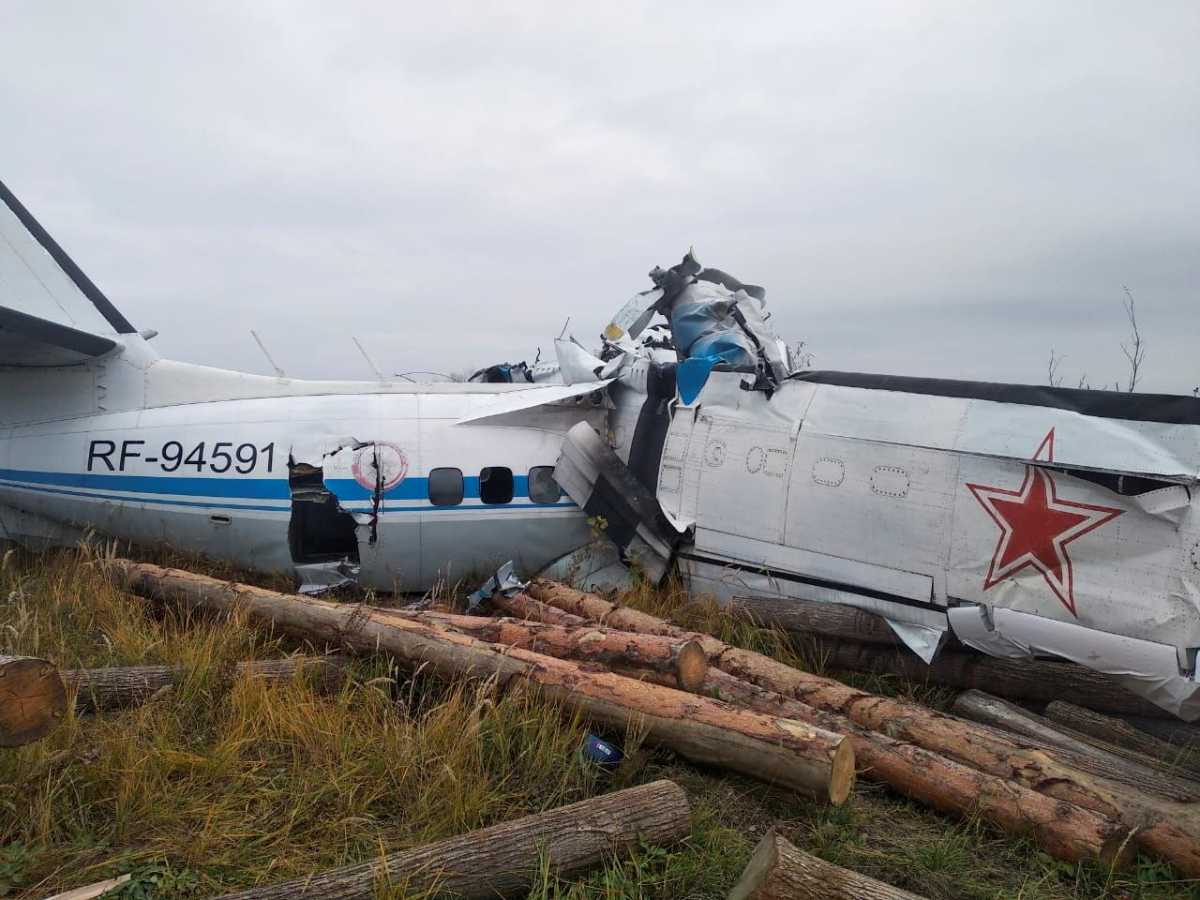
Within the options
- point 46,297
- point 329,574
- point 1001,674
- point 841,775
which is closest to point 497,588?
point 329,574

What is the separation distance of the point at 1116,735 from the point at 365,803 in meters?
5.01

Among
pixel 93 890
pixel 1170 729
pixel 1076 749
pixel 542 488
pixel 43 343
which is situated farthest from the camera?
pixel 43 343

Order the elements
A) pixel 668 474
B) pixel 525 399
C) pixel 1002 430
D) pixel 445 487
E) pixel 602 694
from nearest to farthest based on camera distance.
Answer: pixel 602 694 < pixel 1002 430 < pixel 668 474 < pixel 445 487 < pixel 525 399

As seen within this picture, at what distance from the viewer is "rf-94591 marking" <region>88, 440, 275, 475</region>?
834 cm

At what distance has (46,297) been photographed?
9164 mm

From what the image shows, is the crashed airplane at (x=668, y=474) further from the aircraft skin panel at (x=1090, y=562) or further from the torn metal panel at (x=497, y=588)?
the torn metal panel at (x=497, y=588)

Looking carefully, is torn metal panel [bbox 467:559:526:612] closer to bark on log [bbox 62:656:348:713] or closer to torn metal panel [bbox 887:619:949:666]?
bark on log [bbox 62:656:348:713]

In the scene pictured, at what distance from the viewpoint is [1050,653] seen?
18.6ft

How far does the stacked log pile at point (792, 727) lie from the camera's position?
425 cm

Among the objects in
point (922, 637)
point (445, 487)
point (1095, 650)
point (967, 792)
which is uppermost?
point (445, 487)

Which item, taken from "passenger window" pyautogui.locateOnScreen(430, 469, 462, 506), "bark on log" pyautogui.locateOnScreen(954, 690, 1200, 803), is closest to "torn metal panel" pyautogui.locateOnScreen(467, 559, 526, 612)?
"passenger window" pyautogui.locateOnScreen(430, 469, 462, 506)

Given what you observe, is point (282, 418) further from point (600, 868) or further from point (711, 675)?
point (600, 868)

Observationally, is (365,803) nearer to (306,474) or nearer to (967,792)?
(967,792)

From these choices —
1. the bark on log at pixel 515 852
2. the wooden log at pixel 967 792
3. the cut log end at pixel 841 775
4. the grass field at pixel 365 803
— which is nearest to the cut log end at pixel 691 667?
the wooden log at pixel 967 792
